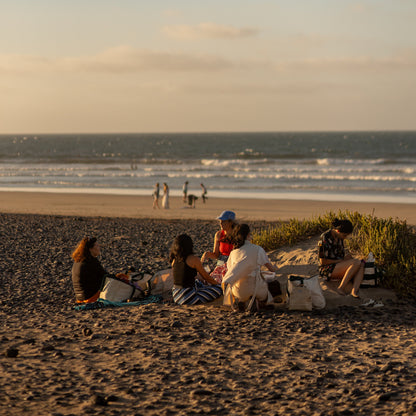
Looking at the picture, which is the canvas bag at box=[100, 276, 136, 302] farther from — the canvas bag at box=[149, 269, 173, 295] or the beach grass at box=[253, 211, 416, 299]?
the beach grass at box=[253, 211, 416, 299]

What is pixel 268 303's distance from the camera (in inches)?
332

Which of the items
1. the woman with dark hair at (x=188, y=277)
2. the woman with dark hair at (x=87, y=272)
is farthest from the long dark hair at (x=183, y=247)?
the woman with dark hair at (x=87, y=272)

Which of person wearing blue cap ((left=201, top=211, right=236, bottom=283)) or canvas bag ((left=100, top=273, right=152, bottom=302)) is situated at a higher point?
person wearing blue cap ((left=201, top=211, right=236, bottom=283))

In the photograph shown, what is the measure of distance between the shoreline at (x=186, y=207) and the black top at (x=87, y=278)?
40.5 ft

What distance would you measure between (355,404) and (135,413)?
191cm

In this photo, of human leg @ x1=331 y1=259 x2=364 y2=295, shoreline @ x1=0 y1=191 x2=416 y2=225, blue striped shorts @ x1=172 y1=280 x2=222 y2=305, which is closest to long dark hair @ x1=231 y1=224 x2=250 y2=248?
blue striped shorts @ x1=172 y1=280 x2=222 y2=305

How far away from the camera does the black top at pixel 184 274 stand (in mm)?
8531

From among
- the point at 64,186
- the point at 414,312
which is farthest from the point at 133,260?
the point at 64,186

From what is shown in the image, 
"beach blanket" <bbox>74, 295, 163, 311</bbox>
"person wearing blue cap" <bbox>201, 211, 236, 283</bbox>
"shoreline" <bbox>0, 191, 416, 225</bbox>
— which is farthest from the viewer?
"shoreline" <bbox>0, 191, 416, 225</bbox>

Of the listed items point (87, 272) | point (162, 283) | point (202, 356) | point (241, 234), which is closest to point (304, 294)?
point (241, 234)

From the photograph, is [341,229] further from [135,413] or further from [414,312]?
[135,413]

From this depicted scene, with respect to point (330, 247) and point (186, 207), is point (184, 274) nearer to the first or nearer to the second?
point (330, 247)

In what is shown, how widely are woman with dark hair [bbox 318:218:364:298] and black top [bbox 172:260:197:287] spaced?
1.94 m

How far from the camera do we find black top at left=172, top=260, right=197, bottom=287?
336 inches
